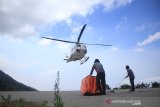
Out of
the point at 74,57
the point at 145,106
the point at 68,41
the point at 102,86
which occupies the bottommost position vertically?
the point at 145,106

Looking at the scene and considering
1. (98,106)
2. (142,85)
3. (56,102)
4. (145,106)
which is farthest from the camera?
(142,85)

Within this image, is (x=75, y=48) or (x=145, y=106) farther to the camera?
(x=75, y=48)

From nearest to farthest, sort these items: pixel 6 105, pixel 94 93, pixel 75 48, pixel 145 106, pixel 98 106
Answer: pixel 145 106
pixel 98 106
pixel 6 105
pixel 94 93
pixel 75 48

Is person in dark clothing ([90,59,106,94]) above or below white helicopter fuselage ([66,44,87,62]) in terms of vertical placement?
below

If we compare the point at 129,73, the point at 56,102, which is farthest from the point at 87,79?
the point at 56,102

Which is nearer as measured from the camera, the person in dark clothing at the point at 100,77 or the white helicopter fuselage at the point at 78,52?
the person in dark clothing at the point at 100,77

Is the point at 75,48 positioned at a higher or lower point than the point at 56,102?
higher

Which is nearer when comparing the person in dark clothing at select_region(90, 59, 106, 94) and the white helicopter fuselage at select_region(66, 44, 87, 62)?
the person in dark clothing at select_region(90, 59, 106, 94)

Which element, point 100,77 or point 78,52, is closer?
point 100,77

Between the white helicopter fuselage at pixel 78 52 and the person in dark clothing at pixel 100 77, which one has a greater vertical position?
the white helicopter fuselage at pixel 78 52

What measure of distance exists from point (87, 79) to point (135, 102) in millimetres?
5832

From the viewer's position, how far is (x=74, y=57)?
38656 millimetres

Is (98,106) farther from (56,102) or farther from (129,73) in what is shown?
(129,73)

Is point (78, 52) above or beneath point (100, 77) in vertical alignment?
above
